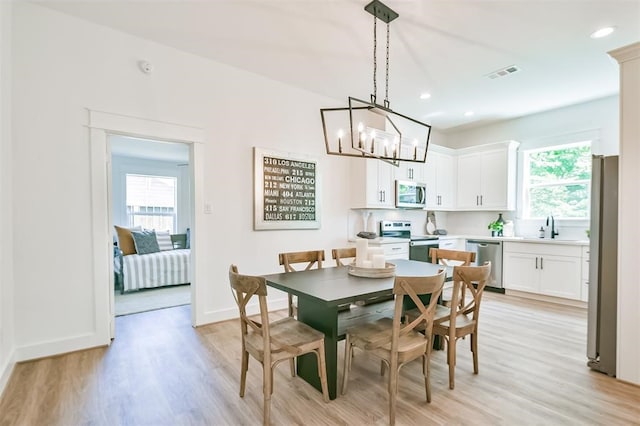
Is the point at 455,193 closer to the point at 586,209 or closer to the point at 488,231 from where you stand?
the point at 488,231

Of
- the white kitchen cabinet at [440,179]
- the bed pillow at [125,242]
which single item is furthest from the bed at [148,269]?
the white kitchen cabinet at [440,179]

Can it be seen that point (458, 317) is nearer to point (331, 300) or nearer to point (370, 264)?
point (370, 264)

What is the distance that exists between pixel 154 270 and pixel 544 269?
5949 millimetres

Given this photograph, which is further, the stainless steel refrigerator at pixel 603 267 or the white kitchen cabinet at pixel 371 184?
the white kitchen cabinet at pixel 371 184

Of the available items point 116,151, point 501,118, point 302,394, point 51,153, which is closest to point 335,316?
point 302,394

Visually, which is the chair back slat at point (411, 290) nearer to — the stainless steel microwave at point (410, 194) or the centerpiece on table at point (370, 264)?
the centerpiece on table at point (370, 264)

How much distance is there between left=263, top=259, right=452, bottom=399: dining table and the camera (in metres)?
1.98

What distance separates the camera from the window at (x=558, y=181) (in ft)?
15.6

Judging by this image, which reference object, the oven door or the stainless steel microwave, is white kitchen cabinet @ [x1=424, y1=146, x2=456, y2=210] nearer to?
the stainless steel microwave

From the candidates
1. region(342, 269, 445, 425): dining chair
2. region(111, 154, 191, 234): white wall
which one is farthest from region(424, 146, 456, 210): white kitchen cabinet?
region(111, 154, 191, 234): white wall

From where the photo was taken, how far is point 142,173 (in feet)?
24.2

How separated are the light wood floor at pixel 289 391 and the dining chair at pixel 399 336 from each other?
20cm

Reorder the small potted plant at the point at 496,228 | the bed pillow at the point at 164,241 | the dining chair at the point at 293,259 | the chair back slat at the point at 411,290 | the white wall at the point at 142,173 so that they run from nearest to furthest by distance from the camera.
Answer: the chair back slat at the point at 411,290
the dining chair at the point at 293,259
the small potted plant at the point at 496,228
the bed pillow at the point at 164,241
the white wall at the point at 142,173

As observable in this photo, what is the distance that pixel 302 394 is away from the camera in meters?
2.16
